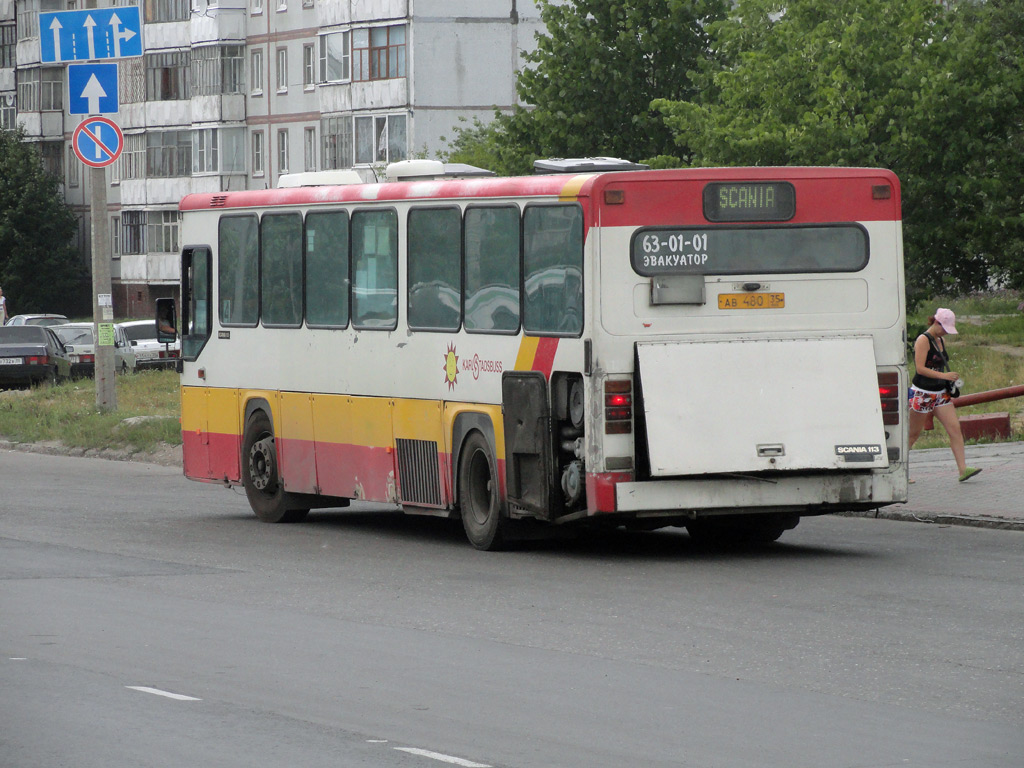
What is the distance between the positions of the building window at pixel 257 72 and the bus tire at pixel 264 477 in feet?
215

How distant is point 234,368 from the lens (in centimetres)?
1862

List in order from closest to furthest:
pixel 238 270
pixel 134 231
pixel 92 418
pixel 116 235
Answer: pixel 238 270, pixel 92 418, pixel 134 231, pixel 116 235

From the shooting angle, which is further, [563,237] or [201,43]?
[201,43]

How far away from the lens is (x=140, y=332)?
1916 inches

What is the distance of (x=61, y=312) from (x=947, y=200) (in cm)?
5150

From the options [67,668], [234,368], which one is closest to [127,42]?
[234,368]

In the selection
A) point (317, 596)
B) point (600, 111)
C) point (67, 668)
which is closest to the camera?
point (67, 668)

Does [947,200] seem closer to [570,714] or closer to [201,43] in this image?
[570,714]

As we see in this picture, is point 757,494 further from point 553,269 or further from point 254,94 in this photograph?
point 254,94

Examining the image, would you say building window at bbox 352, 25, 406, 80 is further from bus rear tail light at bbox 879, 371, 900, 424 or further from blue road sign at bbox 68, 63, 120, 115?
bus rear tail light at bbox 879, 371, 900, 424

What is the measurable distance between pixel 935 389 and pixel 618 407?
6.29m

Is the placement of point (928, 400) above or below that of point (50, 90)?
below

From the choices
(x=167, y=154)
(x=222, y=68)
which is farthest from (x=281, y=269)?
(x=167, y=154)

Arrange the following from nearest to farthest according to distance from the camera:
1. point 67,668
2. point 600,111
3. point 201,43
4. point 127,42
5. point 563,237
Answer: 1. point 67,668
2. point 563,237
3. point 127,42
4. point 600,111
5. point 201,43
